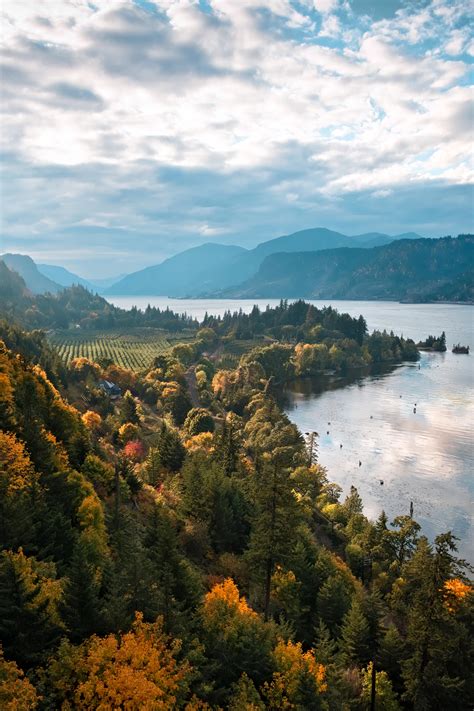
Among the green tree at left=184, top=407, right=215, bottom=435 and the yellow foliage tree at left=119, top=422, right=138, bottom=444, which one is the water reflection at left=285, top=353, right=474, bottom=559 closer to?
the green tree at left=184, top=407, right=215, bottom=435

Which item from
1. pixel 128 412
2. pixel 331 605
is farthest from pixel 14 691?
pixel 128 412

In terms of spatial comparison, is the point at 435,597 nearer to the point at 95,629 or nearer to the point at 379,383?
the point at 95,629

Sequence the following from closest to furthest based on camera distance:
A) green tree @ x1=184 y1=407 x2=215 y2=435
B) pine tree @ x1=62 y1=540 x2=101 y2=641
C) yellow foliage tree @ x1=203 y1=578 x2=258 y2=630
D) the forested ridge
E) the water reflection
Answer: the forested ridge → pine tree @ x1=62 y1=540 x2=101 y2=641 → yellow foliage tree @ x1=203 y1=578 x2=258 y2=630 → the water reflection → green tree @ x1=184 y1=407 x2=215 y2=435

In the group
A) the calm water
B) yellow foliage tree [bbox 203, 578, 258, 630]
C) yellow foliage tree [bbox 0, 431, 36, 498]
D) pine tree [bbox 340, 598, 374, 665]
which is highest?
yellow foliage tree [bbox 0, 431, 36, 498]

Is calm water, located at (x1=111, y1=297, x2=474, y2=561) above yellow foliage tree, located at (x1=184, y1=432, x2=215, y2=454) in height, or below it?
below

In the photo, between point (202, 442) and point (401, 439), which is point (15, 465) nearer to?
point (202, 442)

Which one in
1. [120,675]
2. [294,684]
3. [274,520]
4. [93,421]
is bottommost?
[294,684]

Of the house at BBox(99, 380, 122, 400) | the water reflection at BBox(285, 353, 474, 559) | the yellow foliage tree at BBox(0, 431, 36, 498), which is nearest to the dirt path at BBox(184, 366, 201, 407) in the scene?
the house at BBox(99, 380, 122, 400)
